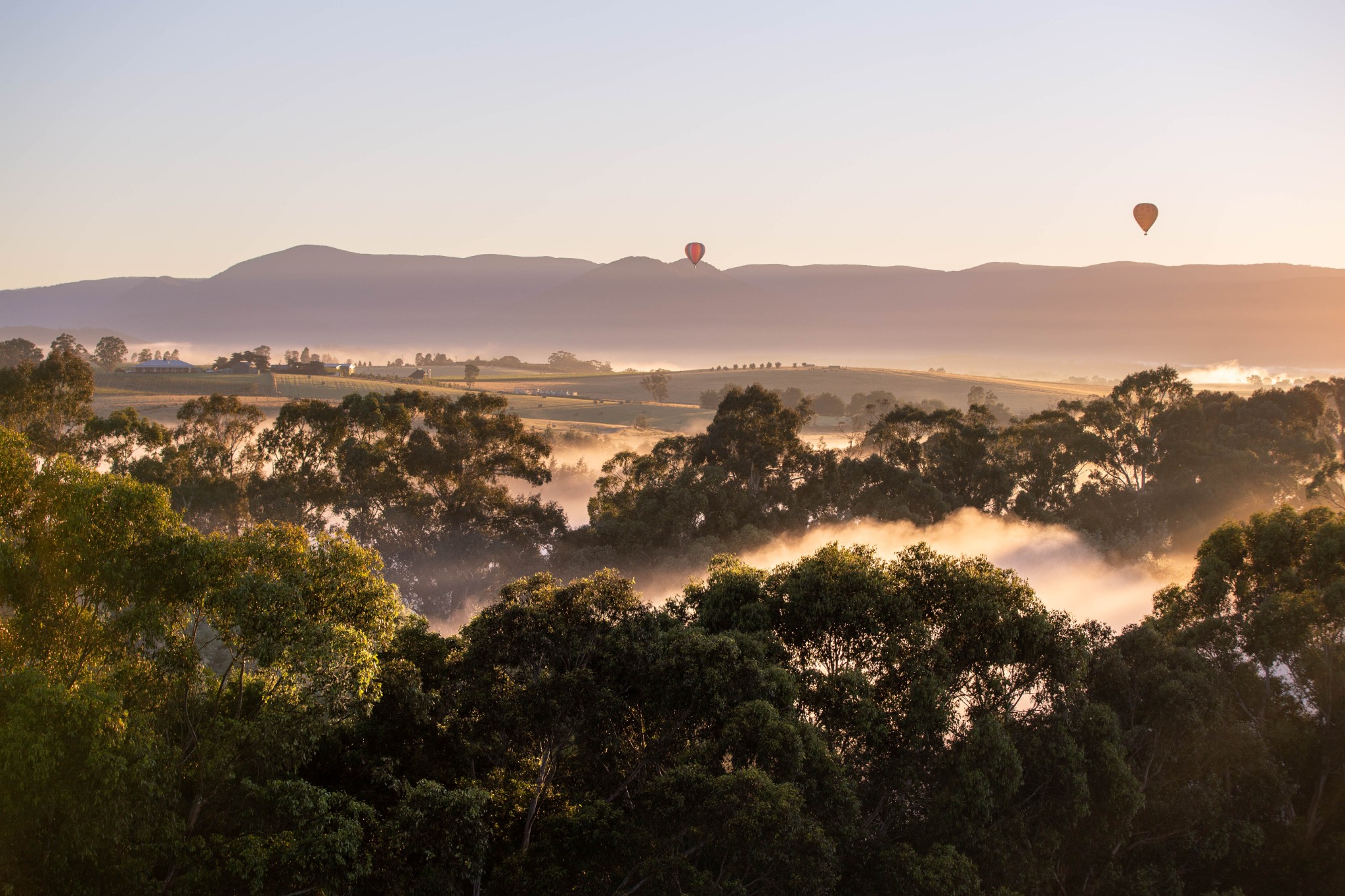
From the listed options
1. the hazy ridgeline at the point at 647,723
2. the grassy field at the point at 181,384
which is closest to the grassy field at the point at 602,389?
the grassy field at the point at 181,384

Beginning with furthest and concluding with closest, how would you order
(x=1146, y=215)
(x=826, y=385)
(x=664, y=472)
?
(x=826, y=385)
(x=1146, y=215)
(x=664, y=472)

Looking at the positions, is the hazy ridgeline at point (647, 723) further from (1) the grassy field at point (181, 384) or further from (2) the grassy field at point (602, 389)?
(1) the grassy field at point (181, 384)

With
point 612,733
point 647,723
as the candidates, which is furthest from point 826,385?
point 612,733

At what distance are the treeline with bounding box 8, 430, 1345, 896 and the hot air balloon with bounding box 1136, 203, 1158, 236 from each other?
46.6 meters

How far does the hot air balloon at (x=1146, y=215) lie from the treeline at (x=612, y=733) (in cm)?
4662

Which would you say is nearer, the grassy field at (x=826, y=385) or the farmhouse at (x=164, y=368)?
the farmhouse at (x=164, y=368)

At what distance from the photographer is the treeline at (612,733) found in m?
14.1

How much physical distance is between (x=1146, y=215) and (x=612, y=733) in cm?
6053

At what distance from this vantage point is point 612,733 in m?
16.8

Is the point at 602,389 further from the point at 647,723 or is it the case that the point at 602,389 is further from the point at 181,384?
the point at 647,723

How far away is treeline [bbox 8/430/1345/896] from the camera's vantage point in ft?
46.4

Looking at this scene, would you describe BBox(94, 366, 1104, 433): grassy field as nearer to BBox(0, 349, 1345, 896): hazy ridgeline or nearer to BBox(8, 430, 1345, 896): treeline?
BBox(0, 349, 1345, 896): hazy ridgeline

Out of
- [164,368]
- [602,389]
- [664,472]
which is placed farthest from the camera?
[602,389]

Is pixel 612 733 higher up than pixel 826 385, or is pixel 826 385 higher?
pixel 826 385
